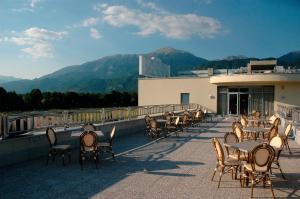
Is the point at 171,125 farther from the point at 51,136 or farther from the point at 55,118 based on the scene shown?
the point at 51,136

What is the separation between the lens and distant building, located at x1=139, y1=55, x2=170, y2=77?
1599 inches

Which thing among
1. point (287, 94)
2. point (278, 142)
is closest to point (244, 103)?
point (287, 94)

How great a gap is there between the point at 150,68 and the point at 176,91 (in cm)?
773

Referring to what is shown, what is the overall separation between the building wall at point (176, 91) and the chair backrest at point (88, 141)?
25851 millimetres

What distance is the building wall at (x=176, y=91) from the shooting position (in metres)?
34.3

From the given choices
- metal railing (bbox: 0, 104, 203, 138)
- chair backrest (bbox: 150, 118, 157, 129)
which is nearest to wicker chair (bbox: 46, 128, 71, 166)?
metal railing (bbox: 0, 104, 203, 138)

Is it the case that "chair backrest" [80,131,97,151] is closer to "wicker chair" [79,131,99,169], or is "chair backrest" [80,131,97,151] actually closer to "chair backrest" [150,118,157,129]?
"wicker chair" [79,131,99,169]

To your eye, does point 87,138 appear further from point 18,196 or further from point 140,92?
point 140,92

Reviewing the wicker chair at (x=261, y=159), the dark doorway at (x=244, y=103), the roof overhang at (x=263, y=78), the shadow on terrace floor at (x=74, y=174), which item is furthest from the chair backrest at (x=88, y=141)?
the dark doorway at (x=244, y=103)

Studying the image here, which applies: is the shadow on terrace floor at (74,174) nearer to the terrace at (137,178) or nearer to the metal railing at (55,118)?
the terrace at (137,178)

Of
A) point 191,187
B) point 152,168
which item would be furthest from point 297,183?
point 152,168

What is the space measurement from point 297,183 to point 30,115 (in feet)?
23.8

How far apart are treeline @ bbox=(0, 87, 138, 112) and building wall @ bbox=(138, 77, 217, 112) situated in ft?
43.9

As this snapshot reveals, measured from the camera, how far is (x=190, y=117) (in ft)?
69.7
